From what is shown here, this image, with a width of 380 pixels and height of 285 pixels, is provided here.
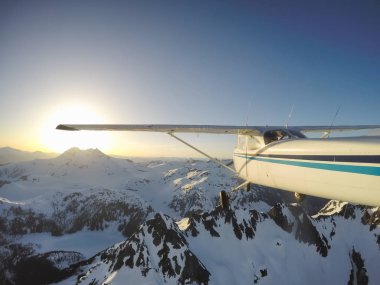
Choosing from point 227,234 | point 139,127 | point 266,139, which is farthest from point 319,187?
point 227,234

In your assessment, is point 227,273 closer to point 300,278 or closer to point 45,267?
point 300,278

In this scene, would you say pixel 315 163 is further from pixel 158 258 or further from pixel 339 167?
pixel 158 258

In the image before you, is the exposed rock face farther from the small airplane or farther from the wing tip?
the small airplane

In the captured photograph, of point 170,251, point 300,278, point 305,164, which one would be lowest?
point 300,278

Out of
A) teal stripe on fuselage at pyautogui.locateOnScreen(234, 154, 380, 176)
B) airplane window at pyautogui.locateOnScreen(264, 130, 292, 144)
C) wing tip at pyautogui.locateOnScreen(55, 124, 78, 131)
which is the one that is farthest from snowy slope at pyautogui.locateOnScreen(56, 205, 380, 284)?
teal stripe on fuselage at pyautogui.locateOnScreen(234, 154, 380, 176)

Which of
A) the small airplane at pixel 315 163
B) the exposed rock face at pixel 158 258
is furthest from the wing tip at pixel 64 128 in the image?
the exposed rock face at pixel 158 258

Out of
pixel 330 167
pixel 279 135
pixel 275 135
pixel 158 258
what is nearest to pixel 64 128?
pixel 275 135

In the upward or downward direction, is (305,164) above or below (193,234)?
above

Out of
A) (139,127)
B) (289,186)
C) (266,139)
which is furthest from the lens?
(139,127)
